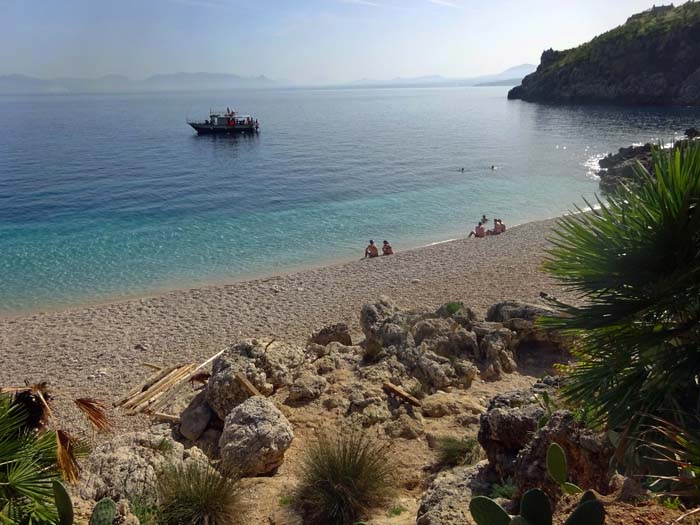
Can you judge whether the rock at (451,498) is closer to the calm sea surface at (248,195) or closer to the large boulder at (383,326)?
the large boulder at (383,326)

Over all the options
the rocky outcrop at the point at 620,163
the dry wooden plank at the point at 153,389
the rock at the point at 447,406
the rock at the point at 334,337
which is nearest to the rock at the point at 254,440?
the rock at the point at 447,406

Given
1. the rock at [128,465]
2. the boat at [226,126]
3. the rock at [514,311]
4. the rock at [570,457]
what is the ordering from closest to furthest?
1. the rock at [570,457]
2. the rock at [128,465]
3. the rock at [514,311]
4. the boat at [226,126]

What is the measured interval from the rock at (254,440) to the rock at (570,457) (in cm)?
353

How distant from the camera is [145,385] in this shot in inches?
425

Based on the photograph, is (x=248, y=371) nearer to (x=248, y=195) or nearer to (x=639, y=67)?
(x=248, y=195)

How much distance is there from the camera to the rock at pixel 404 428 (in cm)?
806

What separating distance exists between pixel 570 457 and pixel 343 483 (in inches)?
95.6

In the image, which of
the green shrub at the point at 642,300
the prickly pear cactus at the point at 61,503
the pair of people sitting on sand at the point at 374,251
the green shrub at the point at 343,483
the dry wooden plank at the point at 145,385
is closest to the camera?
the green shrub at the point at 642,300

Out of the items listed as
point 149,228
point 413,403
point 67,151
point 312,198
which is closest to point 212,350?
point 413,403

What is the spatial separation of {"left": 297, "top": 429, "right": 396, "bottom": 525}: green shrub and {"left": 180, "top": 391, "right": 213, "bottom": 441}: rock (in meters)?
3.01

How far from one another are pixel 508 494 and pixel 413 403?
3.79 metres

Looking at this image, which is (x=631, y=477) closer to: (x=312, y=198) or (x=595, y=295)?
(x=595, y=295)

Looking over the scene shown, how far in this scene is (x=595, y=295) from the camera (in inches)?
152

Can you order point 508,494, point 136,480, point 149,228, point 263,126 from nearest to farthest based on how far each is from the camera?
point 508,494 < point 136,480 < point 149,228 < point 263,126
